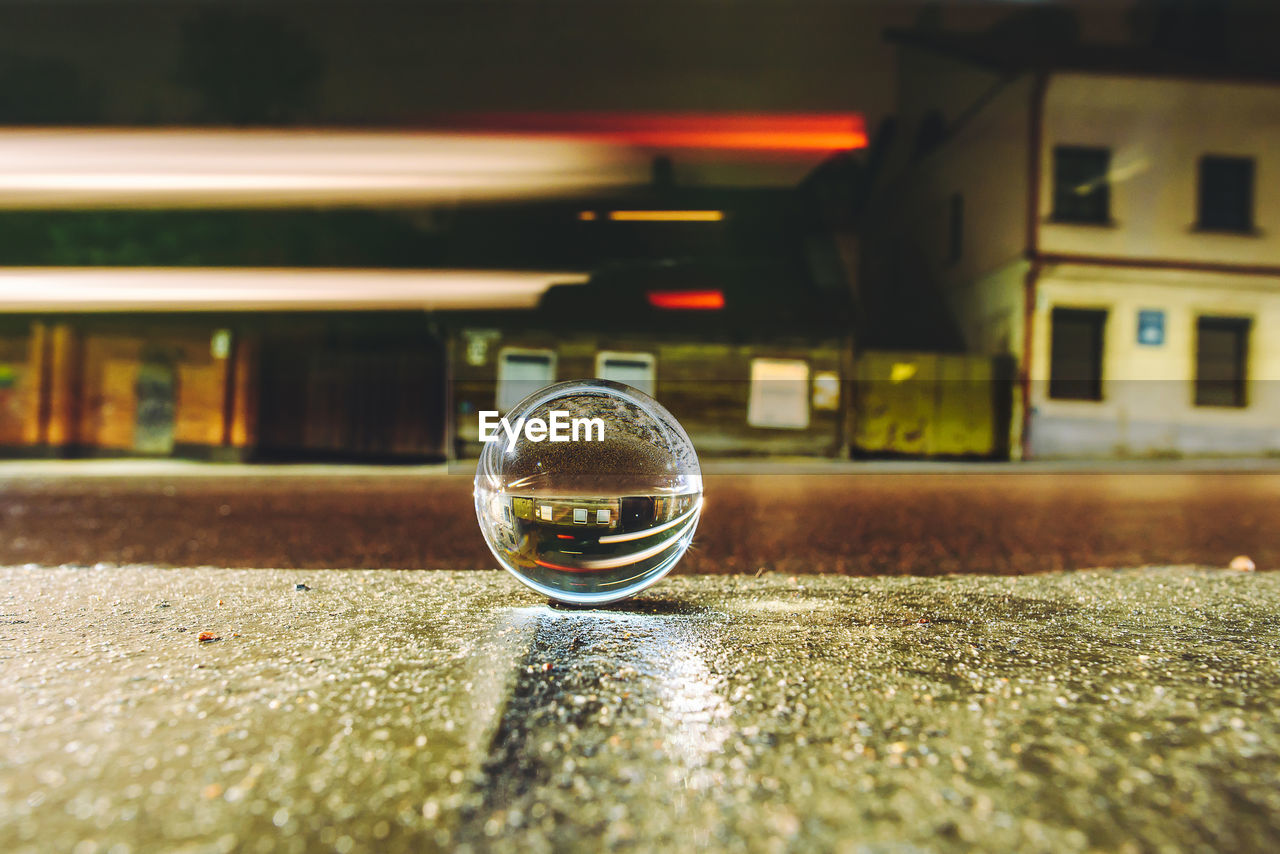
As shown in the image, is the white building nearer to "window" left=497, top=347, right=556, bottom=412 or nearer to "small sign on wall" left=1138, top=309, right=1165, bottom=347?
"small sign on wall" left=1138, top=309, right=1165, bottom=347

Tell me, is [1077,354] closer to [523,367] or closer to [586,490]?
[523,367]

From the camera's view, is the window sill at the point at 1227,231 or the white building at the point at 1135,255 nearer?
the white building at the point at 1135,255

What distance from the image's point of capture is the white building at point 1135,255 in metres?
14.5

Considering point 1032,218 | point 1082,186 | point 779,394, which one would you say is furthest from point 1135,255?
point 779,394

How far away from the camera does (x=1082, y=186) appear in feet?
49.1

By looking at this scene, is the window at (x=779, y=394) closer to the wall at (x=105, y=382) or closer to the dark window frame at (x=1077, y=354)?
the dark window frame at (x=1077, y=354)

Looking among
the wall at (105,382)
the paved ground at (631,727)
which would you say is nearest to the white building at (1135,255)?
the paved ground at (631,727)

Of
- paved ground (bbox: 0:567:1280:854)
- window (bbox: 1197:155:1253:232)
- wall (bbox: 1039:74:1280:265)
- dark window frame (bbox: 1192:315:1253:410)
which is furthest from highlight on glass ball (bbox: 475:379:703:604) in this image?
window (bbox: 1197:155:1253:232)

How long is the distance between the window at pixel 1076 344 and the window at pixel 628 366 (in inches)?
343

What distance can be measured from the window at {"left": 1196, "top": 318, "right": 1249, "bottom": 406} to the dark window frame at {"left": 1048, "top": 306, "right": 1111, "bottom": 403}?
235 centimetres

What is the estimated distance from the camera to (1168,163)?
14.9 m

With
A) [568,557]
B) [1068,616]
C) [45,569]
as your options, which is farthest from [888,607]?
[45,569]

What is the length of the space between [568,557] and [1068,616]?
1.73 metres

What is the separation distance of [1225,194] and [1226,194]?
0.02 m
